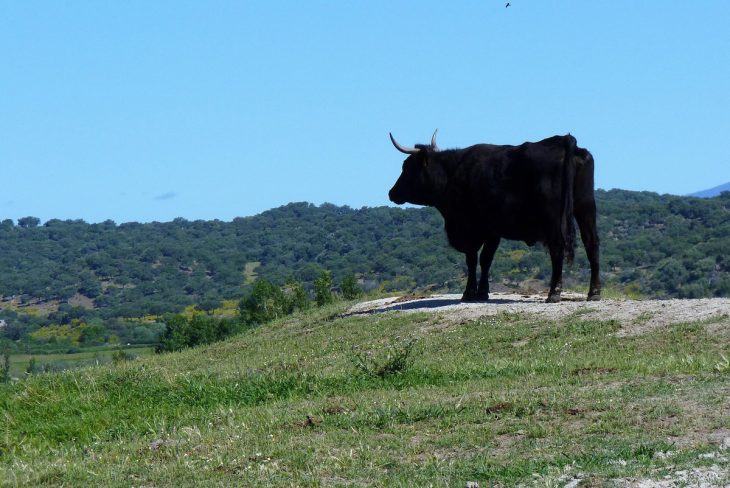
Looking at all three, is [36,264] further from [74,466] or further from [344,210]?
[74,466]

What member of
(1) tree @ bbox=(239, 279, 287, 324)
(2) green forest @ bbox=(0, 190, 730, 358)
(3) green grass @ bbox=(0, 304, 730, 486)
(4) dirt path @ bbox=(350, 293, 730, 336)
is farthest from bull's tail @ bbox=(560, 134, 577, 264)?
(2) green forest @ bbox=(0, 190, 730, 358)

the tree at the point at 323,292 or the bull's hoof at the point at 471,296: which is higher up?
the tree at the point at 323,292

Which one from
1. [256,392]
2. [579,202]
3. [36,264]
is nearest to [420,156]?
[579,202]

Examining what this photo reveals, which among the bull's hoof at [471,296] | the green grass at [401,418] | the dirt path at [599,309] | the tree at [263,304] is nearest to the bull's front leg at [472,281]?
the bull's hoof at [471,296]

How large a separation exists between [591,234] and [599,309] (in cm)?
289

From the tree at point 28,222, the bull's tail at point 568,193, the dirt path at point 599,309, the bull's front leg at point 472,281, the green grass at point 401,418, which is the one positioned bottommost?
the green grass at point 401,418

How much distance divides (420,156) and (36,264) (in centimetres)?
12479

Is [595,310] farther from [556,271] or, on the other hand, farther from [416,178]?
[416,178]

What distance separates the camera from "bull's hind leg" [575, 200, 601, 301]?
1892 cm

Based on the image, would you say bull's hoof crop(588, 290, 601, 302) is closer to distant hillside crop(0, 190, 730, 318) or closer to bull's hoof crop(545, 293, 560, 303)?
bull's hoof crop(545, 293, 560, 303)

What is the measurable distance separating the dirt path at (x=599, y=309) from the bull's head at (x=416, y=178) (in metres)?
1.85

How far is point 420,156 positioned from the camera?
69.9 ft

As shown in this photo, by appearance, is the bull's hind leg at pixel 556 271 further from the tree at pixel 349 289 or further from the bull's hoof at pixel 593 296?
the tree at pixel 349 289

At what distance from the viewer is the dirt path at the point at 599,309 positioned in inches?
583
